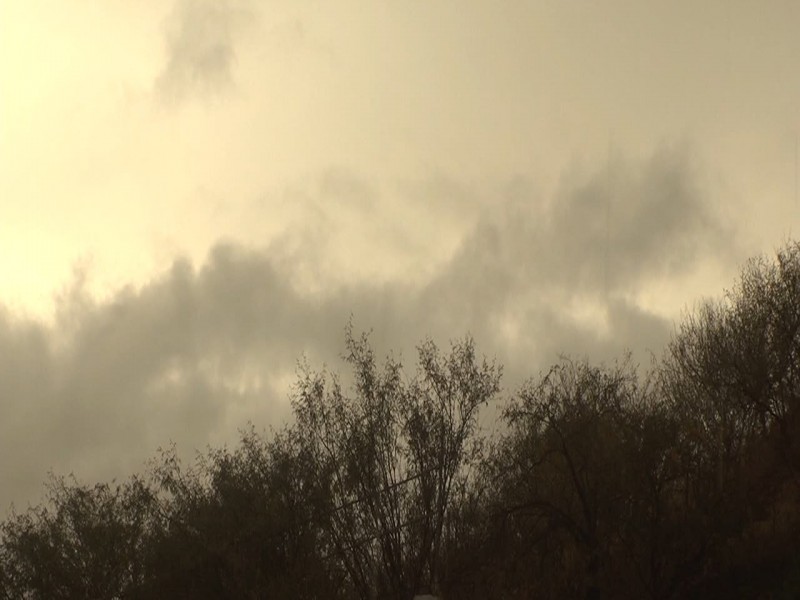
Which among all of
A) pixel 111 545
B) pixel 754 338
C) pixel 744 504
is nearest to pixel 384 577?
pixel 744 504

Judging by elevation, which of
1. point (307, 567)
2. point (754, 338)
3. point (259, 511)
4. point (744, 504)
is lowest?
point (744, 504)

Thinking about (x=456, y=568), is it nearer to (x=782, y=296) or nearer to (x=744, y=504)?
(x=744, y=504)

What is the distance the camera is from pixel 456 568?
39.6m

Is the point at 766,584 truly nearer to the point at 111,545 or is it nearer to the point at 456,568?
the point at 456,568

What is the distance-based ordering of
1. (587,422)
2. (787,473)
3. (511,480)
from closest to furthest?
1. (587,422)
2. (511,480)
3. (787,473)

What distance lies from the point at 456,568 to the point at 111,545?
1991 centimetres

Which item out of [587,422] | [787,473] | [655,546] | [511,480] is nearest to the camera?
[655,546]

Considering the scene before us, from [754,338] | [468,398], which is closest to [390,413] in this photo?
[468,398]

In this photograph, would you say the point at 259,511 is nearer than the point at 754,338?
Yes

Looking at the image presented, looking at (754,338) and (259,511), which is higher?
(754,338)

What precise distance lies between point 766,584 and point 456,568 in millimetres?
10927

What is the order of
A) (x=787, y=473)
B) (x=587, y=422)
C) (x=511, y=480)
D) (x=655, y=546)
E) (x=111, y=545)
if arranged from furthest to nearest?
(x=111, y=545) < (x=787, y=473) < (x=511, y=480) < (x=587, y=422) < (x=655, y=546)

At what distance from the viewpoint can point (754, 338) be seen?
5400 cm

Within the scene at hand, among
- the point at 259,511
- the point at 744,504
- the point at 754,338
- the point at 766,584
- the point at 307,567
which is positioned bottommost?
the point at 766,584
